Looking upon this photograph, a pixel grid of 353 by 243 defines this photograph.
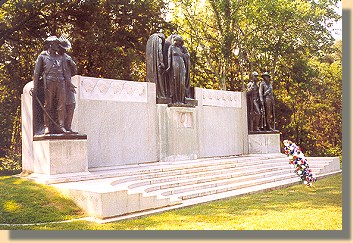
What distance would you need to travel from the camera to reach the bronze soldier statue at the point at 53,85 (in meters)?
9.05

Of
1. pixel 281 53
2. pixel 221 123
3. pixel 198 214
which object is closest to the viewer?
pixel 198 214

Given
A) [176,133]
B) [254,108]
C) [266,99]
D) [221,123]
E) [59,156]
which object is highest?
[266,99]

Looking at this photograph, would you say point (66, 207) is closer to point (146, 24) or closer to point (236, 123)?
point (236, 123)

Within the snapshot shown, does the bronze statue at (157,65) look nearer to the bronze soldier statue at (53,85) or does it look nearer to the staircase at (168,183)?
the staircase at (168,183)

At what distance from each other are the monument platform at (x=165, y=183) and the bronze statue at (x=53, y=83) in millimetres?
1114

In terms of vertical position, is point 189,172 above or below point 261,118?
below

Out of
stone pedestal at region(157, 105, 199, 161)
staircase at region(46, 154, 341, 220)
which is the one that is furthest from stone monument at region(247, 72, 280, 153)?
stone pedestal at region(157, 105, 199, 161)

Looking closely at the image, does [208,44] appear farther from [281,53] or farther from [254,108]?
[254,108]

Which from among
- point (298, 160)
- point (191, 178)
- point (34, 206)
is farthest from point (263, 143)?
point (34, 206)

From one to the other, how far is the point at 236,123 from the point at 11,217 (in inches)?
384

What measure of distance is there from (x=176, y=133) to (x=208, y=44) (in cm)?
1176

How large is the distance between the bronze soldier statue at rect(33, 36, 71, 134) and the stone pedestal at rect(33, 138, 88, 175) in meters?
0.29

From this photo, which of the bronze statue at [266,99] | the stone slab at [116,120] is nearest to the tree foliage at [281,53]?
the bronze statue at [266,99]

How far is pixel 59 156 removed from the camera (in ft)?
28.8
